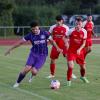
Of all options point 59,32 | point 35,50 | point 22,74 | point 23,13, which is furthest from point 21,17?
point 22,74

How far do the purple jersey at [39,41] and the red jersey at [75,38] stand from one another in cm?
85

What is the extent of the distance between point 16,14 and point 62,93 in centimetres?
4383

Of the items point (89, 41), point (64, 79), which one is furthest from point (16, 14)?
point (64, 79)

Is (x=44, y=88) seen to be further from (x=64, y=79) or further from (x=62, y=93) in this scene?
(x=64, y=79)

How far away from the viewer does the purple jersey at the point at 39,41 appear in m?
14.4

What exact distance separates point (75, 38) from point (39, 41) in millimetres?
1214

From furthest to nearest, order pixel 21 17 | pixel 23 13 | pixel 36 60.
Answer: pixel 23 13 < pixel 21 17 < pixel 36 60

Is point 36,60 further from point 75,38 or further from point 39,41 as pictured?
point 75,38

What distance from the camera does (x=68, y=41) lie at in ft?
52.6

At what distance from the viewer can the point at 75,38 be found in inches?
593

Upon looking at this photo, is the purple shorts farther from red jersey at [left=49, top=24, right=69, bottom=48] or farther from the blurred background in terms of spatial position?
the blurred background

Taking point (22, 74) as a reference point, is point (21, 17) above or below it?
above

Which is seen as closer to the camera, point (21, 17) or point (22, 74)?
point (22, 74)

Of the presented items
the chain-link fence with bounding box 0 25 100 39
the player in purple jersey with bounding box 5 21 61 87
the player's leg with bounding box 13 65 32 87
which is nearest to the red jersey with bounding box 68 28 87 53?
the player in purple jersey with bounding box 5 21 61 87
